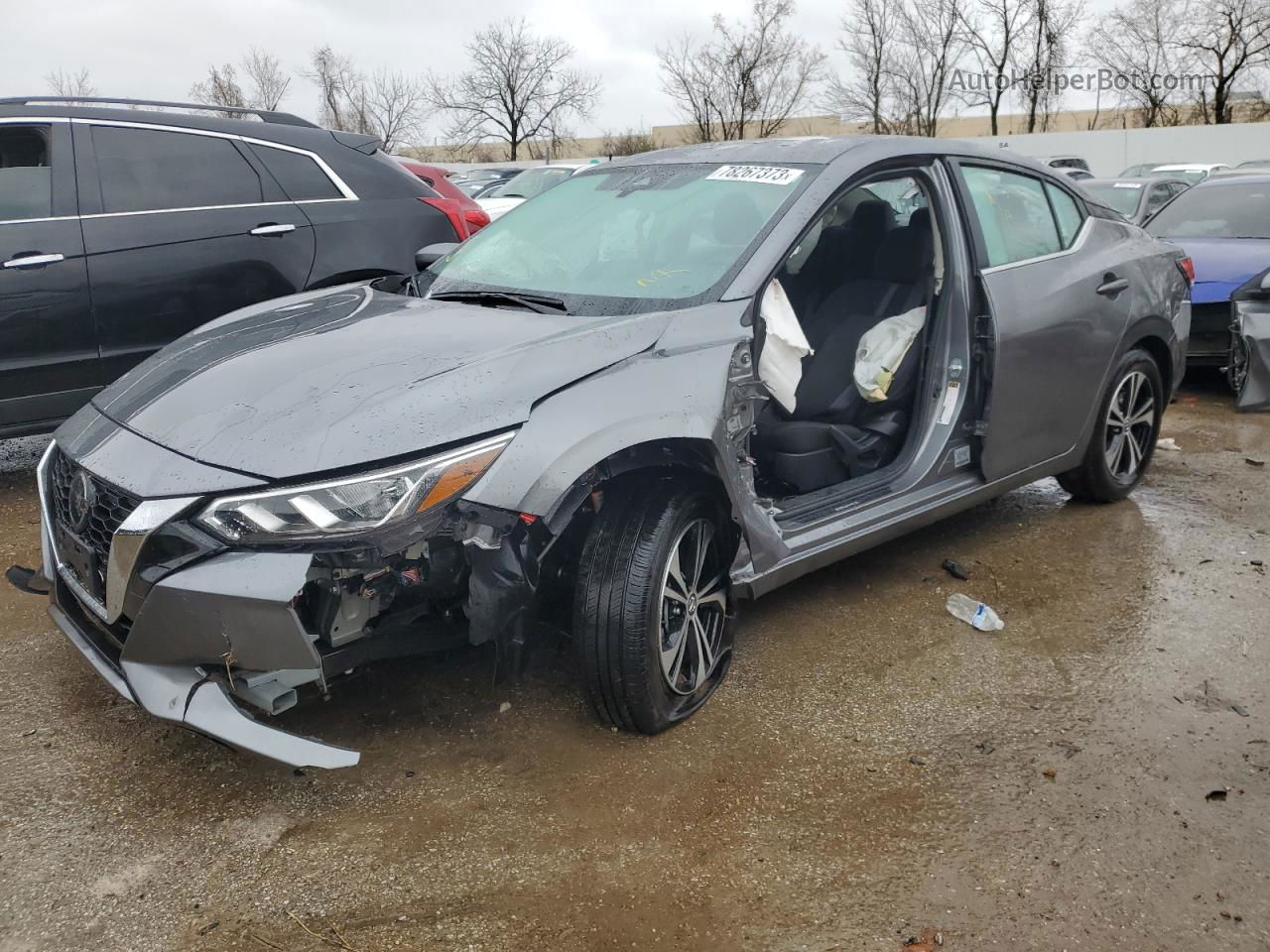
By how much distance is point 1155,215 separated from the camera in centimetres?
869

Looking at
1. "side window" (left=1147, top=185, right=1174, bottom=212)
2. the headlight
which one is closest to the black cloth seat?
the headlight

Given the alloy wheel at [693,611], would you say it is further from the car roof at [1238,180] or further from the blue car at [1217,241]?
the car roof at [1238,180]

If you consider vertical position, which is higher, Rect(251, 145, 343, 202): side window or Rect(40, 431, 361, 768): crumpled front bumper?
Rect(251, 145, 343, 202): side window

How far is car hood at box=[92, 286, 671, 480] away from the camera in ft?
8.17

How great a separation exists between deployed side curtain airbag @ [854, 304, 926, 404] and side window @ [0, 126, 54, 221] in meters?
3.78

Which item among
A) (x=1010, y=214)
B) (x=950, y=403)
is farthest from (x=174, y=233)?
(x=1010, y=214)

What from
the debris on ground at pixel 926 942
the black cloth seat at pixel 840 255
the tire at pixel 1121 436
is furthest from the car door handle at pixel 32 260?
the tire at pixel 1121 436

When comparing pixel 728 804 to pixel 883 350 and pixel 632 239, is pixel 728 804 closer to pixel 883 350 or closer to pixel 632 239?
pixel 632 239

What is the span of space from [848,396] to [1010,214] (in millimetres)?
1017

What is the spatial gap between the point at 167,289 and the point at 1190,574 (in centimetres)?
477

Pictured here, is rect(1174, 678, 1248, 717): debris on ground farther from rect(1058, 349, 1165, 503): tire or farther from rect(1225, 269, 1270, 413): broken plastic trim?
rect(1225, 269, 1270, 413): broken plastic trim

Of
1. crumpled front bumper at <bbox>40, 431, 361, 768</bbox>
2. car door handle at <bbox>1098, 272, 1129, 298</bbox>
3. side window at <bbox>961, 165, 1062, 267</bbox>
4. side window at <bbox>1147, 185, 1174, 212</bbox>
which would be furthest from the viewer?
side window at <bbox>1147, 185, 1174, 212</bbox>

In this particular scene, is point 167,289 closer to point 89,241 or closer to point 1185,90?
point 89,241

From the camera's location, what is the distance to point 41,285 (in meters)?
4.74
